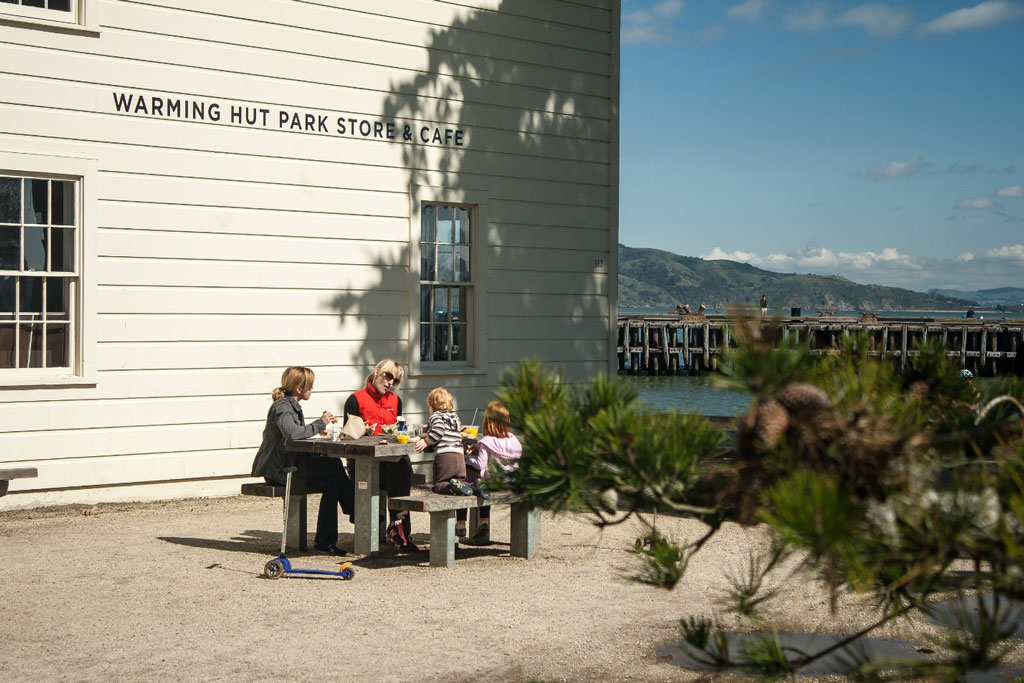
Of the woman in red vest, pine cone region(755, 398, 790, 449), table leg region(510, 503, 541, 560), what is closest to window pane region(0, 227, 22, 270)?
the woman in red vest

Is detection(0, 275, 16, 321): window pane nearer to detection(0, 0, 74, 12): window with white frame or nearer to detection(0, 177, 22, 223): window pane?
detection(0, 177, 22, 223): window pane

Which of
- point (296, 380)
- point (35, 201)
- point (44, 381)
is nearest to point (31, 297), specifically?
point (44, 381)

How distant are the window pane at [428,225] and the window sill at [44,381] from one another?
4.12m

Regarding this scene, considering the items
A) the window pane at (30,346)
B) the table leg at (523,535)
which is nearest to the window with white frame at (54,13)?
the window pane at (30,346)

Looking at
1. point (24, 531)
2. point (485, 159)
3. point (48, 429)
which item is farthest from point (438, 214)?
point (24, 531)

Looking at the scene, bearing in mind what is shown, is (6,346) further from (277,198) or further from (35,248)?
(277,198)

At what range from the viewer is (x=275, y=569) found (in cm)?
788

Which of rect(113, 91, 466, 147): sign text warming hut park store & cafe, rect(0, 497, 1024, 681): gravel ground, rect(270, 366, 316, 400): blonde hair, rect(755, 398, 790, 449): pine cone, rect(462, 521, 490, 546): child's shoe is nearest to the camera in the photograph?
rect(755, 398, 790, 449): pine cone

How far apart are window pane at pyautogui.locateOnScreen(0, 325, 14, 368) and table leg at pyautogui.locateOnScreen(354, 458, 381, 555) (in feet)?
12.7

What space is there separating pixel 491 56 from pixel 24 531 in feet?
24.3

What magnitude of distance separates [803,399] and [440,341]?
11433 millimetres

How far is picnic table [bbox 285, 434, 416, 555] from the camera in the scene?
336 inches

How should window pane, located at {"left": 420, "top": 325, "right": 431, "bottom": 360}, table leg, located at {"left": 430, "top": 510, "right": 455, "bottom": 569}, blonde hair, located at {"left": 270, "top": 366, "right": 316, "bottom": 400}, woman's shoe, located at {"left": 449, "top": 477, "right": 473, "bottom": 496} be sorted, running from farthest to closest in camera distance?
window pane, located at {"left": 420, "top": 325, "right": 431, "bottom": 360}, blonde hair, located at {"left": 270, "top": 366, "right": 316, "bottom": 400}, woman's shoe, located at {"left": 449, "top": 477, "right": 473, "bottom": 496}, table leg, located at {"left": 430, "top": 510, "right": 455, "bottom": 569}

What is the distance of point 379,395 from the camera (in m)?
10.3
